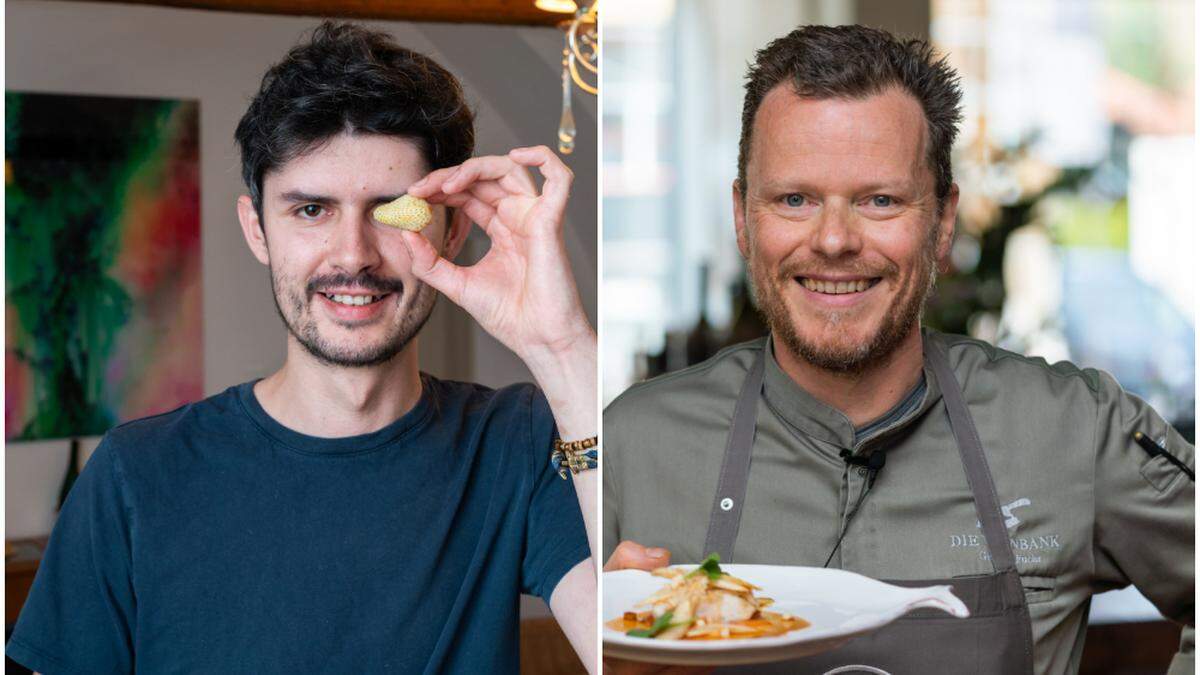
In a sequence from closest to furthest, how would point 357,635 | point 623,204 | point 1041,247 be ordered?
1. point 357,635
2. point 623,204
3. point 1041,247

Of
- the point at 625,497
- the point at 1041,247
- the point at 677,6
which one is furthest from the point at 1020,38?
the point at 625,497

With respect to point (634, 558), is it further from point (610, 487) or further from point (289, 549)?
point (289, 549)

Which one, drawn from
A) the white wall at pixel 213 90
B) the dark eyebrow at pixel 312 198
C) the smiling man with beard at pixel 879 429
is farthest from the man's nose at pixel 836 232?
the dark eyebrow at pixel 312 198

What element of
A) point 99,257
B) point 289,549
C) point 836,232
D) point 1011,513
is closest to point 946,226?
point 836,232

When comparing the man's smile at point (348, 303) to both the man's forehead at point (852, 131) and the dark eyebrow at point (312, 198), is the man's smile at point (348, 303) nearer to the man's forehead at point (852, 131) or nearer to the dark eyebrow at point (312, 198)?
the dark eyebrow at point (312, 198)

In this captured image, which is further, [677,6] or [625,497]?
[677,6]

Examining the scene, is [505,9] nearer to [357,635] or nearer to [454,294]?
[454,294]

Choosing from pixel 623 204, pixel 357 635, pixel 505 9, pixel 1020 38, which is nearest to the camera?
pixel 357 635

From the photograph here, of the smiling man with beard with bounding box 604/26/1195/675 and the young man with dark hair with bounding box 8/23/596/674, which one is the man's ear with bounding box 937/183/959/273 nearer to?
the smiling man with beard with bounding box 604/26/1195/675
